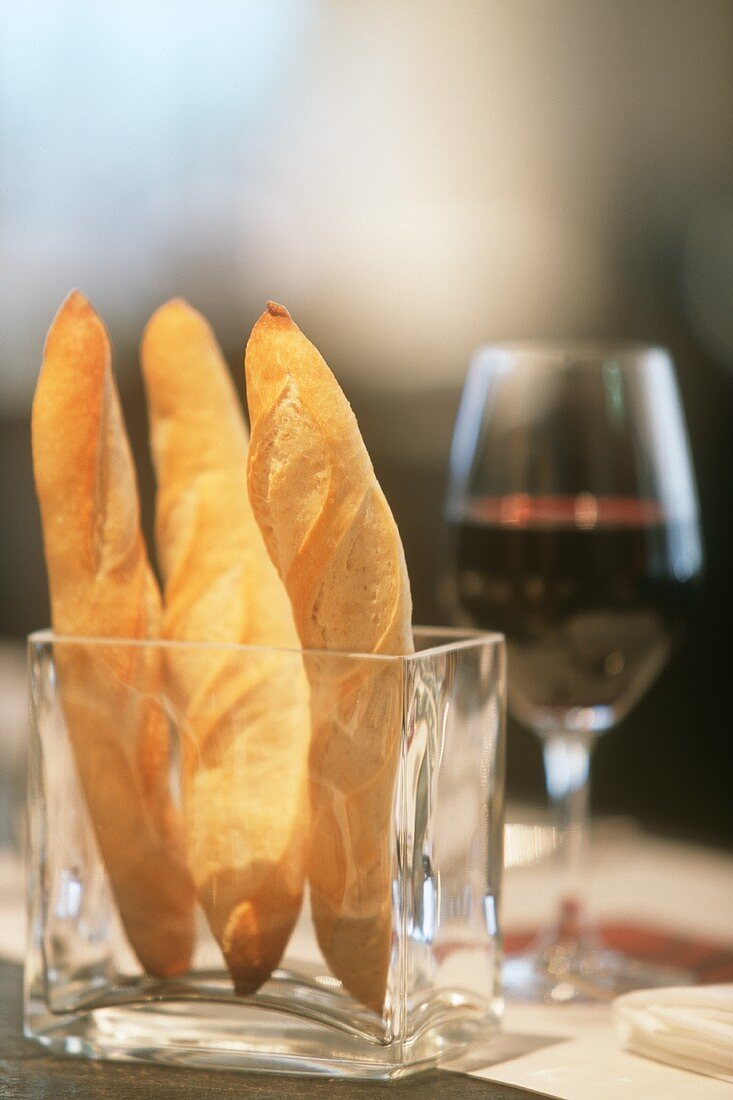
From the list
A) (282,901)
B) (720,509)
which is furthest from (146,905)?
(720,509)

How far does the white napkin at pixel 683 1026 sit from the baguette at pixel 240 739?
5.0 inches

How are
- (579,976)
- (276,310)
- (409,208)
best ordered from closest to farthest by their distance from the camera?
(276,310)
(579,976)
(409,208)

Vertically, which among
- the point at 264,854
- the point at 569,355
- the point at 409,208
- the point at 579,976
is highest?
the point at 409,208

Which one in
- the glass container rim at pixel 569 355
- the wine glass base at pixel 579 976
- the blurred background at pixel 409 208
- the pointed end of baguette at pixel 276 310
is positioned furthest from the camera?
the blurred background at pixel 409 208

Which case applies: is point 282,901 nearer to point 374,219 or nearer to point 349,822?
point 349,822

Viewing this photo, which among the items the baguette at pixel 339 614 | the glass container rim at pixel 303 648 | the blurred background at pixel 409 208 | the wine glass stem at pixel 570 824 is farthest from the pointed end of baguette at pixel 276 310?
the blurred background at pixel 409 208

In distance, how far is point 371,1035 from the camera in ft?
1.41

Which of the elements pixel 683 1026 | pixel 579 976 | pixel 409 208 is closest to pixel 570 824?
pixel 579 976

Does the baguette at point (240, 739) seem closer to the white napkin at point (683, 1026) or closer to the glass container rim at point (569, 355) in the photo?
→ the white napkin at point (683, 1026)

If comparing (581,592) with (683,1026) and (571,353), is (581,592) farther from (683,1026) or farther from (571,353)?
(683,1026)

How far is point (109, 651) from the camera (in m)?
0.46

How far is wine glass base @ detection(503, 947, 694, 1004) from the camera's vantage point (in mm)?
566

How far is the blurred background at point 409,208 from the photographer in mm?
2092

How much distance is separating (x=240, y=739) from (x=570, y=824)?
28cm
